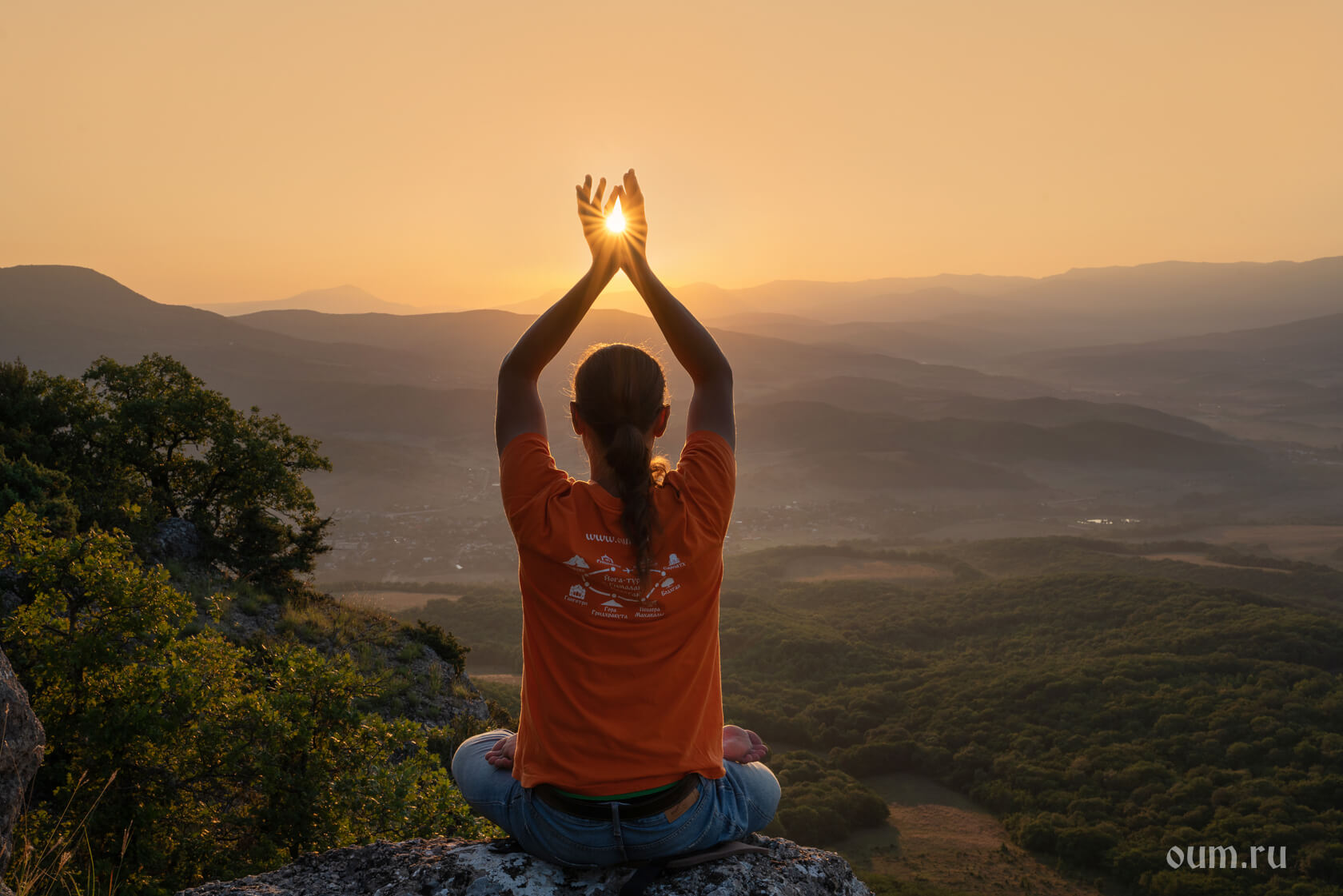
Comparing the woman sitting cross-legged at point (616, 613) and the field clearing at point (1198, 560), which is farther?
the field clearing at point (1198, 560)

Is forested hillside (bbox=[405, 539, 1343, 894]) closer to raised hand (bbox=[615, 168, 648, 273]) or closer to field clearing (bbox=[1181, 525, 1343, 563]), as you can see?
field clearing (bbox=[1181, 525, 1343, 563])

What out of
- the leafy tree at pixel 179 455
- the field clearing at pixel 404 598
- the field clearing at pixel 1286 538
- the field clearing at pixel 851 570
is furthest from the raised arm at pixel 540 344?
the field clearing at pixel 1286 538

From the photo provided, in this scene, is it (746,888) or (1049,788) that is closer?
(746,888)

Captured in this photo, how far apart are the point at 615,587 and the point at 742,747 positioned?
0.91 metres

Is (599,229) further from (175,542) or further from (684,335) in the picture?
(175,542)

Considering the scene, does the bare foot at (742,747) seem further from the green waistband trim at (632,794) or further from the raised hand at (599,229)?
the raised hand at (599,229)

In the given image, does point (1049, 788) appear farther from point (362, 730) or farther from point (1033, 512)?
point (1033, 512)

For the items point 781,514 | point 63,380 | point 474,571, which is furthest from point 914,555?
point 63,380

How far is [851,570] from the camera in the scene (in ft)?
270

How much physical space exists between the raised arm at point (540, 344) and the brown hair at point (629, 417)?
0.43 feet

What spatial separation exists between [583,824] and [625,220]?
1.94 meters

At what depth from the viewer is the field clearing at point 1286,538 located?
89.7m

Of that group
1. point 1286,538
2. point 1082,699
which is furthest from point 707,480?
point 1286,538

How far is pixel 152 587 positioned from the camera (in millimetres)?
5184
